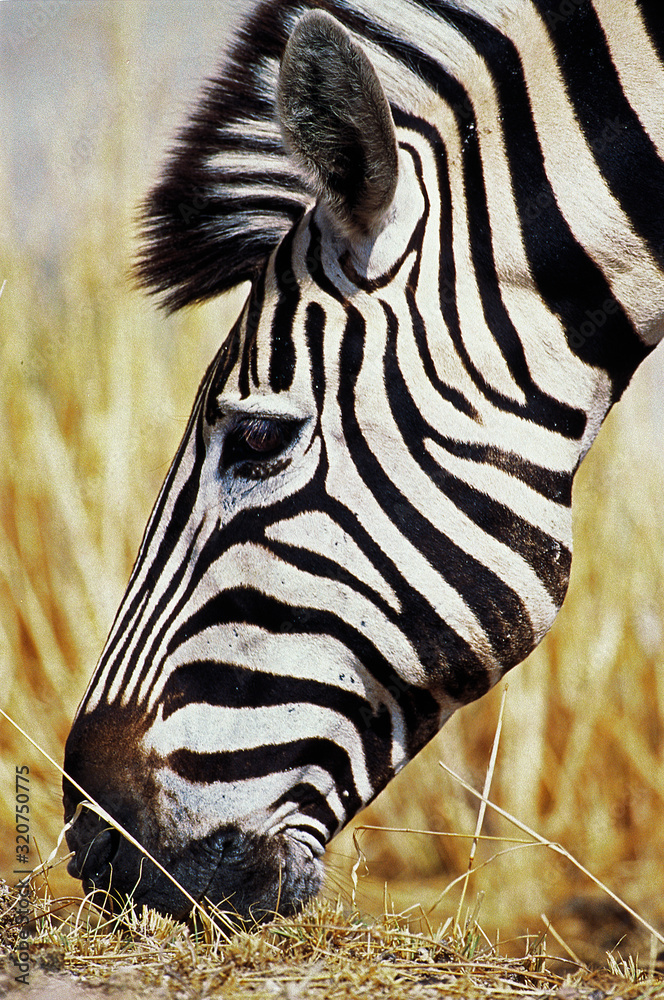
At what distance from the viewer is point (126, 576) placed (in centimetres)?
438

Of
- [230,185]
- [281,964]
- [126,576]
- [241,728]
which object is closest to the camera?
[281,964]

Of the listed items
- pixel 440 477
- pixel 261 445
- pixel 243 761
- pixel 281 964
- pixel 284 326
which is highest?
pixel 284 326

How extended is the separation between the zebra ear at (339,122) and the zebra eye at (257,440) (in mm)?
447

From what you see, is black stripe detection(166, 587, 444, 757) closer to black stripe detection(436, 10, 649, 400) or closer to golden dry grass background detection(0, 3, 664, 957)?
black stripe detection(436, 10, 649, 400)

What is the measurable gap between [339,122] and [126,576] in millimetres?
3297

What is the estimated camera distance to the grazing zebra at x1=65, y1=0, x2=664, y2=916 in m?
1.60

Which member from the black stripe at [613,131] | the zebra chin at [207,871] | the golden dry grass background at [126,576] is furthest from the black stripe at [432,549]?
the golden dry grass background at [126,576]

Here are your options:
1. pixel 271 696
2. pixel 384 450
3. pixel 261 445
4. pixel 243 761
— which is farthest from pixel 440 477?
pixel 243 761

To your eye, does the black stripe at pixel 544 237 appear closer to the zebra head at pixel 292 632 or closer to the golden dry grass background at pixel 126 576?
the zebra head at pixel 292 632

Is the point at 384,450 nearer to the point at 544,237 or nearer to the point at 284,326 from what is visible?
the point at 284,326

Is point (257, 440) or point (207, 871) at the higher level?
point (257, 440)

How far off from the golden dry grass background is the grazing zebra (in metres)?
2.43

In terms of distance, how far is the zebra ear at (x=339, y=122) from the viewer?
4.81ft


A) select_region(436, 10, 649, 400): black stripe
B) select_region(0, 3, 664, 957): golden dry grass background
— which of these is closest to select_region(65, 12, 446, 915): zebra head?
select_region(436, 10, 649, 400): black stripe
